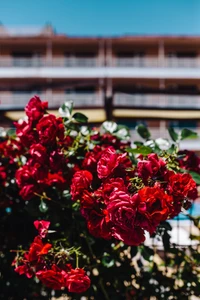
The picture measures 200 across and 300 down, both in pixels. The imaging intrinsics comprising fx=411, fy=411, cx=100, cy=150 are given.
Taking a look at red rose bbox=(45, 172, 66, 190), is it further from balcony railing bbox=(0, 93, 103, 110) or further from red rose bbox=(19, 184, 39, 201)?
balcony railing bbox=(0, 93, 103, 110)

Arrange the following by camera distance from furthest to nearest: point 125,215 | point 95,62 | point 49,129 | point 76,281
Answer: point 95,62, point 49,129, point 76,281, point 125,215

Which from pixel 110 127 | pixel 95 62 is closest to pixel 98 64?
pixel 95 62

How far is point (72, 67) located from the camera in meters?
21.3

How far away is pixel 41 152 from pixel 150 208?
476 millimetres

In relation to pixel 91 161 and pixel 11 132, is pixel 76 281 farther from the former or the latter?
pixel 11 132

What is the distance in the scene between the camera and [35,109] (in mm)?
1312

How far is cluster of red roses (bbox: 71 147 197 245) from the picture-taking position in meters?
0.87

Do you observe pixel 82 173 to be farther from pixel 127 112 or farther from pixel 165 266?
pixel 127 112

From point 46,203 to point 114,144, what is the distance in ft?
1.11

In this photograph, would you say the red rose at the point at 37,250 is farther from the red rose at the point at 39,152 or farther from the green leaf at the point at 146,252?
the green leaf at the point at 146,252

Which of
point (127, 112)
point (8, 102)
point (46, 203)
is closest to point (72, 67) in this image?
point (8, 102)

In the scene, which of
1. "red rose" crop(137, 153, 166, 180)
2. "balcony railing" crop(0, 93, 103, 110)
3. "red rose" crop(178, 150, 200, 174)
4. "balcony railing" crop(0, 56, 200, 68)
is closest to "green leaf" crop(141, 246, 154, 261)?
"red rose" crop(178, 150, 200, 174)

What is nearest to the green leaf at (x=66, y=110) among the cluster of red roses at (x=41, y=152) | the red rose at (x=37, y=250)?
the cluster of red roses at (x=41, y=152)

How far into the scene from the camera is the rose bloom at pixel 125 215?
2.82ft
